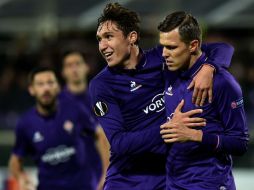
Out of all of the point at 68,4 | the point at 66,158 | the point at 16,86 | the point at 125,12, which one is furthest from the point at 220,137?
the point at 68,4

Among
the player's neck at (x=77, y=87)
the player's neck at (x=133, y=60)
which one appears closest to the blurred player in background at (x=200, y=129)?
the player's neck at (x=133, y=60)

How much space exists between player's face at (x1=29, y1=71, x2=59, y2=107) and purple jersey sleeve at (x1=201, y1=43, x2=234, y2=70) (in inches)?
104

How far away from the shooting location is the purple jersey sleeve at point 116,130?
5410 mm

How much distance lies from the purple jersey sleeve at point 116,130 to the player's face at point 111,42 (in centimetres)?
19

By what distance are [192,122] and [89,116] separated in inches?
130

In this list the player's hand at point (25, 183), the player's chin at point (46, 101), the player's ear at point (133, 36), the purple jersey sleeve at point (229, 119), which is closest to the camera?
the purple jersey sleeve at point (229, 119)

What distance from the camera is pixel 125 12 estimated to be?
18.6 ft

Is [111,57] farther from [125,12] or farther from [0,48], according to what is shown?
[0,48]

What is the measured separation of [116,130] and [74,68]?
13.1ft

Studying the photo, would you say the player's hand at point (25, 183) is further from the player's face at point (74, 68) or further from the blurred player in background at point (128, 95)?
the blurred player in background at point (128, 95)

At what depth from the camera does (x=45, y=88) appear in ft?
26.7

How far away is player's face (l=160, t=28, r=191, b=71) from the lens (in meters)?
5.28

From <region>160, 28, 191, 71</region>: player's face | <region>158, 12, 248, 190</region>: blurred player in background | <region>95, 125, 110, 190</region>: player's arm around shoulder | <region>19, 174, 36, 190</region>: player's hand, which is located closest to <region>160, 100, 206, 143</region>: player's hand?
<region>158, 12, 248, 190</region>: blurred player in background

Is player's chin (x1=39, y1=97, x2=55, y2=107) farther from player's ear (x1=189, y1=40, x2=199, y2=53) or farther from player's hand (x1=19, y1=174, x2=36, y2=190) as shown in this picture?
player's ear (x1=189, y1=40, x2=199, y2=53)
